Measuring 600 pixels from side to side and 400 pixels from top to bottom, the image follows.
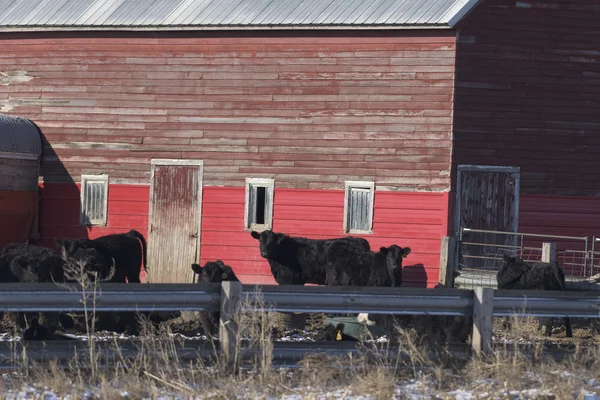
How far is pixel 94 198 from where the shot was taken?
2316cm

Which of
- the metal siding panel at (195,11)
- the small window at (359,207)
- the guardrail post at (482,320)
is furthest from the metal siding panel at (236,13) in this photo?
the guardrail post at (482,320)

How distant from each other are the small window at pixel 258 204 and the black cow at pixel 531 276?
6160 millimetres

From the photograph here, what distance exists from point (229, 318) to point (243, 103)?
12.2 metres

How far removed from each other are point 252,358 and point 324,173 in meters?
11.0

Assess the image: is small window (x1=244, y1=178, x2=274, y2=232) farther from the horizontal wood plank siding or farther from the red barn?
the horizontal wood plank siding

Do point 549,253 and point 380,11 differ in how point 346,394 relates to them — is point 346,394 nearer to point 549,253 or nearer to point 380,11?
point 549,253

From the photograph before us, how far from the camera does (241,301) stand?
1030cm

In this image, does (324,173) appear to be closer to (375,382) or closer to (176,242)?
(176,242)

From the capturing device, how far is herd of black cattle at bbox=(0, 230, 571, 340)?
595 inches

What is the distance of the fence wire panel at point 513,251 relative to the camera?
20266mm

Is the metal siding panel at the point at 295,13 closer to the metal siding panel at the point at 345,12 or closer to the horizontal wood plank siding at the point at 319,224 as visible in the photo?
the metal siding panel at the point at 345,12

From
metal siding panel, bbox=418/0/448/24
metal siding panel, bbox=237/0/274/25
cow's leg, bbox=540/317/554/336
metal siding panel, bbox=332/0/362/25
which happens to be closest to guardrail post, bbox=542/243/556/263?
cow's leg, bbox=540/317/554/336

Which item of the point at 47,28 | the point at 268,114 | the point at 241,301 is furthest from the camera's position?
the point at 47,28

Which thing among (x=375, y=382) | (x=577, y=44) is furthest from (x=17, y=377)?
(x=577, y=44)
